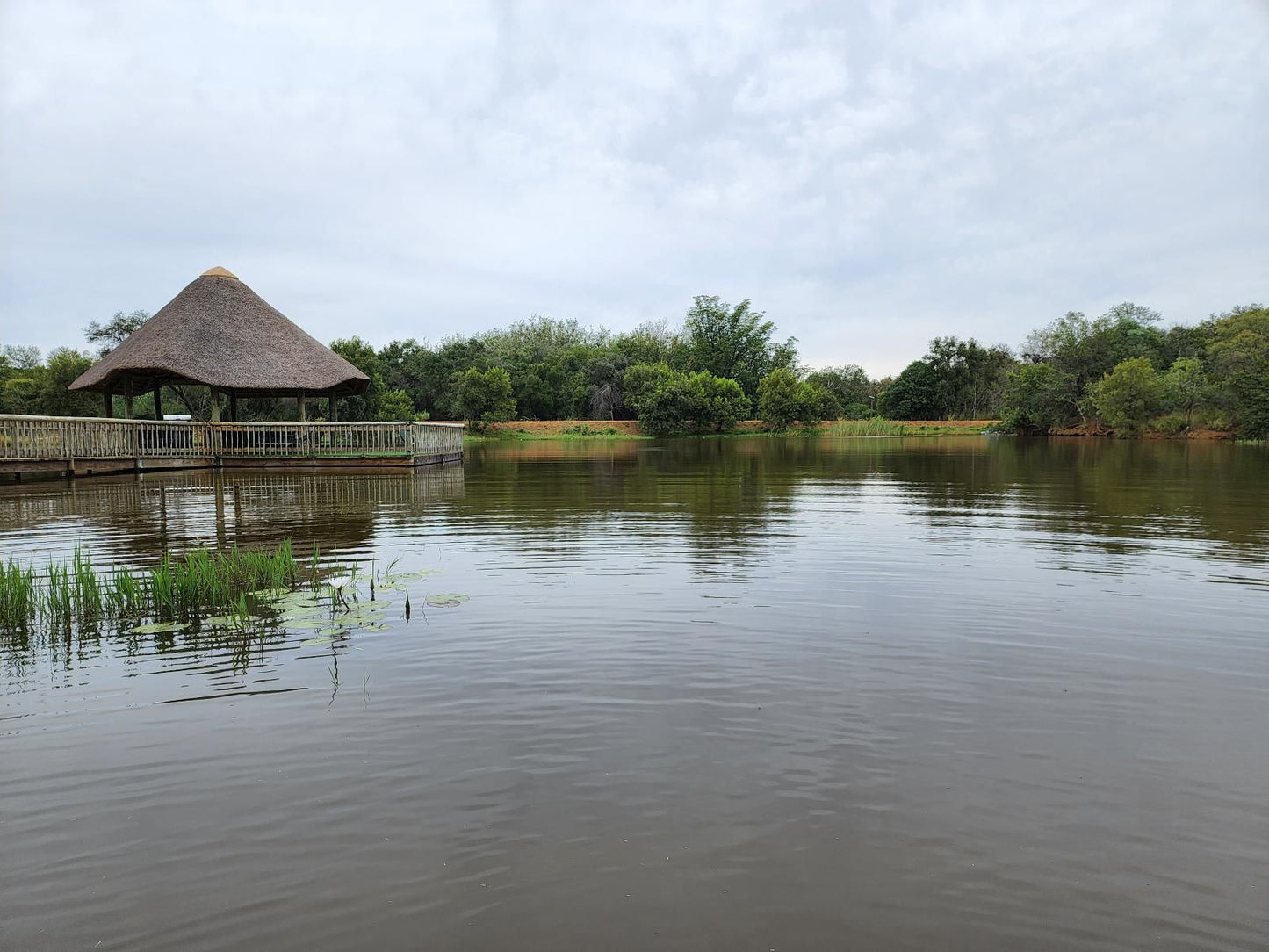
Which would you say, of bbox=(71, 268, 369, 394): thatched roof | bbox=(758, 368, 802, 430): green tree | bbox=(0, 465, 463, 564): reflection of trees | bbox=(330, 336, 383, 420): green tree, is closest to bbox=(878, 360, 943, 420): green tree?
bbox=(758, 368, 802, 430): green tree

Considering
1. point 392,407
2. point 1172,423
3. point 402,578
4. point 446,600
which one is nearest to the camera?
point 446,600

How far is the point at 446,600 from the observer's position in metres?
6.15

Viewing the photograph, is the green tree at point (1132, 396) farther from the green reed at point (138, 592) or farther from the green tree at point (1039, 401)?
the green reed at point (138, 592)

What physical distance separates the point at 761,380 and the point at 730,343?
1107cm

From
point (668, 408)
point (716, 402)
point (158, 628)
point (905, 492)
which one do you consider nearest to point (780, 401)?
point (716, 402)

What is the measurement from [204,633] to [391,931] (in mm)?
3670

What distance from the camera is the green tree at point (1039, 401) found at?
5553cm

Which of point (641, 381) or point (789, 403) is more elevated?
point (641, 381)

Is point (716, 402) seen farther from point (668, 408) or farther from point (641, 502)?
point (641, 502)

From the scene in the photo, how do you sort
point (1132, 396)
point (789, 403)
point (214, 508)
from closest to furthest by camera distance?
1. point (214, 508)
2. point (1132, 396)
3. point (789, 403)

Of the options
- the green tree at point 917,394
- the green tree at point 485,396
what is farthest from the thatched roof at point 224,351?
the green tree at point 917,394

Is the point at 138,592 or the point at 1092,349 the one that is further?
the point at 1092,349

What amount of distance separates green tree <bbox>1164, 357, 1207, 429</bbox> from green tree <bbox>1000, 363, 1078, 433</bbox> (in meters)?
6.85

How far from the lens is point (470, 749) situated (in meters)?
3.39
